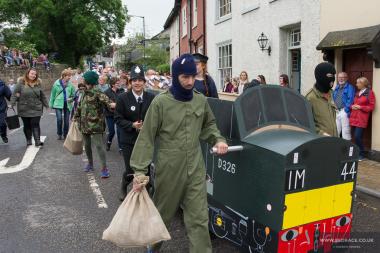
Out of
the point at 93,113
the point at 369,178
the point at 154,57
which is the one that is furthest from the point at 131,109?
the point at 154,57

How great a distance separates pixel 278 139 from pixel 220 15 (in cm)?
1482

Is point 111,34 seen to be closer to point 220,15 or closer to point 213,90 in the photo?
point 220,15

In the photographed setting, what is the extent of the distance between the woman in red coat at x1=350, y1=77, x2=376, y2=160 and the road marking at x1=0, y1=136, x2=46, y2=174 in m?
6.46

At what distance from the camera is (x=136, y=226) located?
3297 millimetres

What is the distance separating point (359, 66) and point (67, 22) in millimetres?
38821

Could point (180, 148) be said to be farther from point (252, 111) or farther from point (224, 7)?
point (224, 7)

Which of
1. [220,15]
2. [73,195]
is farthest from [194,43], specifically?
[73,195]

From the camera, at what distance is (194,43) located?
72.4 ft

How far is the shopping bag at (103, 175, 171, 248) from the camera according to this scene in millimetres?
3289

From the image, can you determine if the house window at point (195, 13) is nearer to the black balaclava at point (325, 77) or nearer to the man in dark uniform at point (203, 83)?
the man in dark uniform at point (203, 83)

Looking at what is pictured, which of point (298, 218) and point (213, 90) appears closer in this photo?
point (298, 218)

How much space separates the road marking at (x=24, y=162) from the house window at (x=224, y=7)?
969cm

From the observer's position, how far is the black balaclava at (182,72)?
11.3ft

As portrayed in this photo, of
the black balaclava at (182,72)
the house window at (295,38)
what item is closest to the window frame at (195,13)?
the house window at (295,38)
